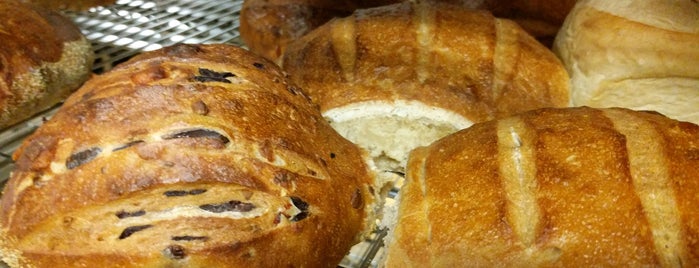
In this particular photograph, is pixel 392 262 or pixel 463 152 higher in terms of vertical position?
pixel 463 152

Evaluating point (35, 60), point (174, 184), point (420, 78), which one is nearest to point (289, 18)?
point (420, 78)

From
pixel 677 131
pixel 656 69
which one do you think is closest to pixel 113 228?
pixel 677 131

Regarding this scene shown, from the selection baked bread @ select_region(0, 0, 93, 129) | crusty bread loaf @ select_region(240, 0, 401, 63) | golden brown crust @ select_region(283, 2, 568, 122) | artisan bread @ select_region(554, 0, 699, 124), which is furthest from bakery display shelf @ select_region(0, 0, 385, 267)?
artisan bread @ select_region(554, 0, 699, 124)

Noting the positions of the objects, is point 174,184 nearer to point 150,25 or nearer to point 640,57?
point 640,57

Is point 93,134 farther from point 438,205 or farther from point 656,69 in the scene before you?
point 656,69

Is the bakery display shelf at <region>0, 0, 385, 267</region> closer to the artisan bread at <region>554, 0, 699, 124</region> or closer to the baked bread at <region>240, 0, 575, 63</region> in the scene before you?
the baked bread at <region>240, 0, 575, 63</region>

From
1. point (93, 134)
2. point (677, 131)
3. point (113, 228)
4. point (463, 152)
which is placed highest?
point (677, 131)
